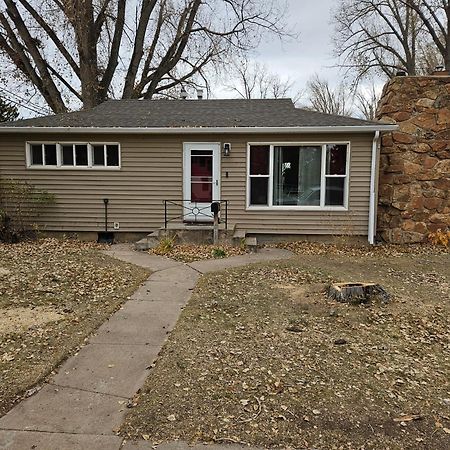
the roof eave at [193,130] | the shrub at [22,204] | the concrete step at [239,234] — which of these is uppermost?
the roof eave at [193,130]

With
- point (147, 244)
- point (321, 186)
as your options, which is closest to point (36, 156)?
point (147, 244)

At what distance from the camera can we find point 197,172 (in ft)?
32.4

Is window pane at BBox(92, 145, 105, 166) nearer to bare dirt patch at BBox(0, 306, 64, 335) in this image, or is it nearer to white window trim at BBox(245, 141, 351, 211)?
white window trim at BBox(245, 141, 351, 211)

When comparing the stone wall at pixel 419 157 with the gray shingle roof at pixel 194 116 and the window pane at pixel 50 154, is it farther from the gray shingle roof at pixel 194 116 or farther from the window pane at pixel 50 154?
the window pane at pixel 50 154

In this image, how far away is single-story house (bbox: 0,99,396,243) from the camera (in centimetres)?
944

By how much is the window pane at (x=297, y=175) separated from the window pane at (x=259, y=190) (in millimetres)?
211

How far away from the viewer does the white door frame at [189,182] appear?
31.8 feet

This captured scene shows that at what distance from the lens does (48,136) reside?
9727 millimetres

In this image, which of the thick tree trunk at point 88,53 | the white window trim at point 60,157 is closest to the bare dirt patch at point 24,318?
the white window trim at point 60,157

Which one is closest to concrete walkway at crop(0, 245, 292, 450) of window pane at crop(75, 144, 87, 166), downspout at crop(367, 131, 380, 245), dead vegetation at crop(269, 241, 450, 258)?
dead vegetation at crop(269, 241, 450, 258)

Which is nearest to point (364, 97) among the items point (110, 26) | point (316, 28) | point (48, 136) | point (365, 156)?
point (316, 28)

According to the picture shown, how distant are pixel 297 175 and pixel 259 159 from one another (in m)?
0.96

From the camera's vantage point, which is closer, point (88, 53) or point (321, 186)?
point (321, 186)

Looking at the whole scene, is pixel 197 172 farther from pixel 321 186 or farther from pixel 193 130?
pixel 321 186
